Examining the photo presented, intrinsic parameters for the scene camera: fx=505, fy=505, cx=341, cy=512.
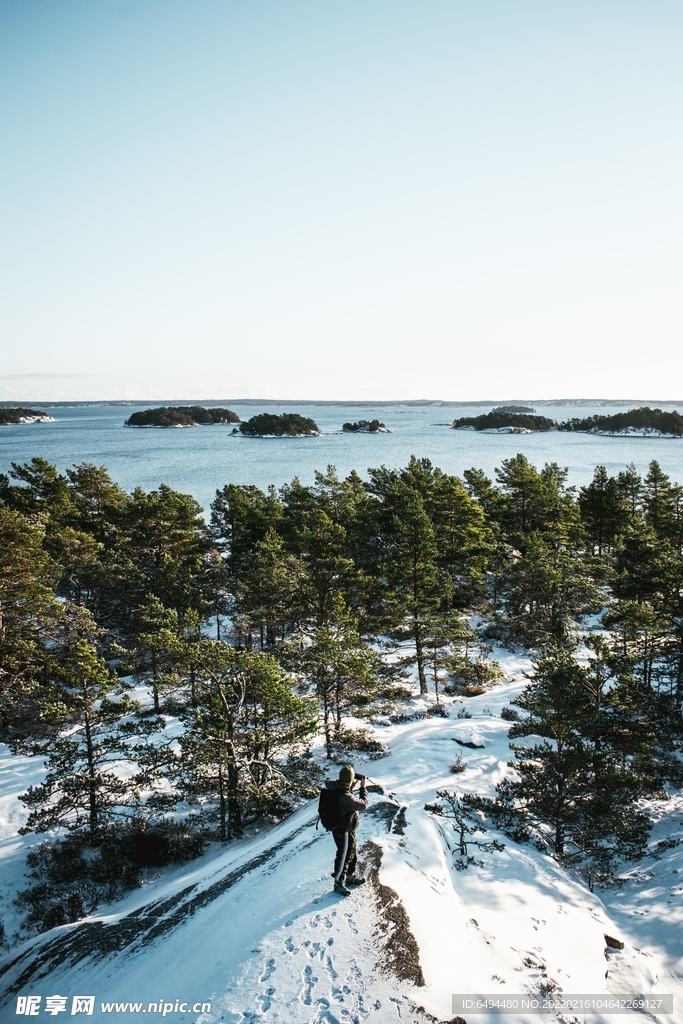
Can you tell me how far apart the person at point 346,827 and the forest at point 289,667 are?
6496 millimetres

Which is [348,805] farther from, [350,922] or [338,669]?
[338,669]

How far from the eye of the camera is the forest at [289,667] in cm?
1406

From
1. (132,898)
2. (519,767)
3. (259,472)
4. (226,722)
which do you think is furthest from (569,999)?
(259,472)

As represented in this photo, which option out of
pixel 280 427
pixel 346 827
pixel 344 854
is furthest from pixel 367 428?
pixel 346 827

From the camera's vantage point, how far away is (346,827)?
7.55m

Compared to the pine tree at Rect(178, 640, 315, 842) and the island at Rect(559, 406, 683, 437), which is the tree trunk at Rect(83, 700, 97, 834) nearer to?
the pine tree at Rect(178, 640, 315, 842)

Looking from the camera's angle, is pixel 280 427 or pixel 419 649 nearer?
pixel 419 649

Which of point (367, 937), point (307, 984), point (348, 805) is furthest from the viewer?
point (348, 805)

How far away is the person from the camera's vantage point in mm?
7406

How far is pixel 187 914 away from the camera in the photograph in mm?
9289

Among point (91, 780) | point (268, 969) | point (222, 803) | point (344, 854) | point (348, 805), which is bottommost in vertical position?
point (222, 803)

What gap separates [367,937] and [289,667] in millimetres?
12426

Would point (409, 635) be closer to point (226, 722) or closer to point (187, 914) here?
point (226, 722)

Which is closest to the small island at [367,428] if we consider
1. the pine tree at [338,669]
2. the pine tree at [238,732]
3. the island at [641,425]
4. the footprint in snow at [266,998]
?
the island at [641,425]
